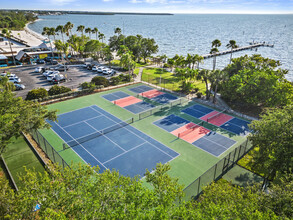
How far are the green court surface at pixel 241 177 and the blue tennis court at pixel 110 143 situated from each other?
691 centimetres

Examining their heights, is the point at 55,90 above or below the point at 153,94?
above

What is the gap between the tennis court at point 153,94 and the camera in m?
44.8

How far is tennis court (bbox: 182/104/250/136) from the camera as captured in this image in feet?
111

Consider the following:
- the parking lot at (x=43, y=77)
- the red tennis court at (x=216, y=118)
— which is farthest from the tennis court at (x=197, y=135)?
the parking lot at (x=43, y=77)

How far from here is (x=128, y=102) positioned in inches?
1688

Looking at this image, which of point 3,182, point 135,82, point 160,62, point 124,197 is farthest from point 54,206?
point 160,62

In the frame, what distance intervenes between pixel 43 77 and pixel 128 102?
2939 cm

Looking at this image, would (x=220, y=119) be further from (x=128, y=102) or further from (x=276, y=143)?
(x=128, y=102)

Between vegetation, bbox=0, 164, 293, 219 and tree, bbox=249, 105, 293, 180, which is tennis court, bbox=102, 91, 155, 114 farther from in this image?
vegetation, bbox=0, 164, 293, 219

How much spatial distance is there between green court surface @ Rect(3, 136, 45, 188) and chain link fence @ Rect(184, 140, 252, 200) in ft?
55.1

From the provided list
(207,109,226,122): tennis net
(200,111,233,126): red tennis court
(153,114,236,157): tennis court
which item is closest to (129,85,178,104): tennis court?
(153,114,236,157): tennis court

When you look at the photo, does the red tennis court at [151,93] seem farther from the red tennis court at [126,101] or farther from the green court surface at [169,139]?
the green court surface at [169,139]

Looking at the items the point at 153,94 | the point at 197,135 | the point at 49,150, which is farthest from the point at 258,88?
the point at 49,150

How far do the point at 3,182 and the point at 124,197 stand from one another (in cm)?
906
